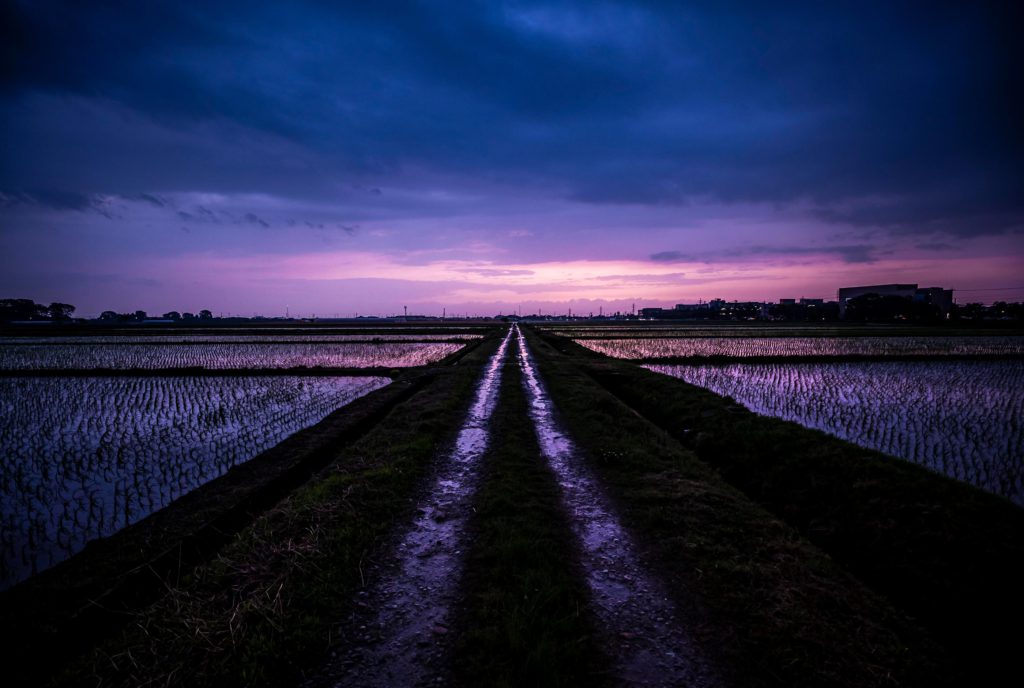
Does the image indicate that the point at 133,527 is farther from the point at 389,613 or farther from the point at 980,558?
the point at 980,558

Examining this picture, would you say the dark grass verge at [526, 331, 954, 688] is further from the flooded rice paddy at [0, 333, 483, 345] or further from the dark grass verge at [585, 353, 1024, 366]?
the flooded rice paddy at [0, 333, 483, 345]

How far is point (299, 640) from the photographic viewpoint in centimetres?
490

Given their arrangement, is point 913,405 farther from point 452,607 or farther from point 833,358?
point 452,607

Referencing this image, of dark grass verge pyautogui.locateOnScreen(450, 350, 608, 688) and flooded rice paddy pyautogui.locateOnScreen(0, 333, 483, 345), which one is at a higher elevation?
flooded rice paddy pyautogui.locateOnScreen(0, 333, 483, 345)

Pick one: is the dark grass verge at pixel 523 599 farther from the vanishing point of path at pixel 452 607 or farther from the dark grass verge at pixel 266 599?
the dark grass verge at pixel 266 599

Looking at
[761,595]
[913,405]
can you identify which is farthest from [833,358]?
[761,595]

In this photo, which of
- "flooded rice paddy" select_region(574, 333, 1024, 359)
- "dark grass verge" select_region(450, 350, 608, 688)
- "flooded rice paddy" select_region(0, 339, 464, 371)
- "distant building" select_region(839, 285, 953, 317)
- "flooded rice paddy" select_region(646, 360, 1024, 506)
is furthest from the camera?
"distant building" select_region(839, 285, 953, 317)

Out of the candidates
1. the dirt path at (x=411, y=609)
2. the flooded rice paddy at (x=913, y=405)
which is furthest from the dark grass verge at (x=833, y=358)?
the dirt path at (x=411, y=609)

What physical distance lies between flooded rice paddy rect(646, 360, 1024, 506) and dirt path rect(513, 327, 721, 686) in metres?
8.37

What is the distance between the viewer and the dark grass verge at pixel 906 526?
5.31 m

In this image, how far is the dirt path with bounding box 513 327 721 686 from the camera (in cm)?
448

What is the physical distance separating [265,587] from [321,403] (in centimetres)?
1464

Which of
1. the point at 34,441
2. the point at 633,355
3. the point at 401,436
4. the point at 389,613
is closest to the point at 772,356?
the point at 633,355

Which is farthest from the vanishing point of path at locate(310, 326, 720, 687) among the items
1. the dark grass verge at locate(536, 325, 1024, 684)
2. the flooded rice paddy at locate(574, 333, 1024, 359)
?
the flooded rice paddy at locate(574, 333, 1024, 359)
